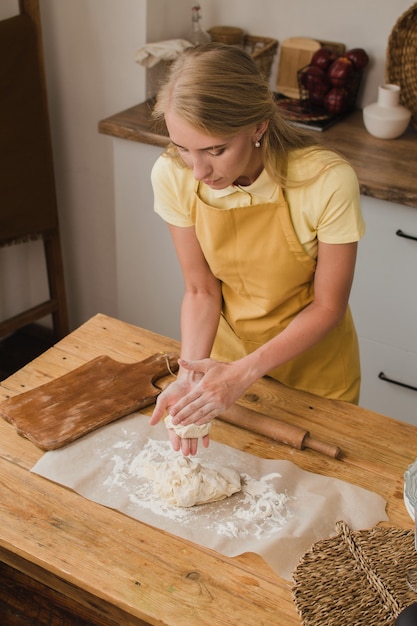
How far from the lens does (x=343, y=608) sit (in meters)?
0.99

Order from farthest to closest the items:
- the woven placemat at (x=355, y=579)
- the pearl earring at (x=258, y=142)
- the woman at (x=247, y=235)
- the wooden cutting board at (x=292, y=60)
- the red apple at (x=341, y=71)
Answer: the wooden cutting board at (x=292, y=60) → the red apple at (x=341, y=71) → the pearl earring at (x=258, y=142) → the woman at (x=247, y=235) → the woven placemat at (x=355, y=579)

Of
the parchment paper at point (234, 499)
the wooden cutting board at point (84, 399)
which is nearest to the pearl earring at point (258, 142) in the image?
the wooden cutting board at point (84, 399)

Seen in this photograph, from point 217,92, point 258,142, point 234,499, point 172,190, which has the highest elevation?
point 217,92

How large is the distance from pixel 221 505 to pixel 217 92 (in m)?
0.71

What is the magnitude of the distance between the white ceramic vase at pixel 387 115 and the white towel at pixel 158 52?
25.6 inches

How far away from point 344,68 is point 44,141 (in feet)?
3.47

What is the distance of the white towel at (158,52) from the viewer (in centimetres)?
234

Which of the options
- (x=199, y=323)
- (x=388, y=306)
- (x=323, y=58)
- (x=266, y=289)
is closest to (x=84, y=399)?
(x=199, y=323)

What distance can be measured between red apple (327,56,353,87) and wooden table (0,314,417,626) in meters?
1.33

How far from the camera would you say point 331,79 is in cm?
241

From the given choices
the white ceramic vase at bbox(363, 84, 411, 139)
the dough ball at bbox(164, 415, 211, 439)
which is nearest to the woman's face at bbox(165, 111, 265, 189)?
the dough ball at bbox(164, 415, 211, 439)

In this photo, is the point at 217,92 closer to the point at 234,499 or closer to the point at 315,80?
the point at 234,499

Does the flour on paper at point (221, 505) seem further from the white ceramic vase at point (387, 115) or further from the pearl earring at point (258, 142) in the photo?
the white ceramic vase at point (387, 115)

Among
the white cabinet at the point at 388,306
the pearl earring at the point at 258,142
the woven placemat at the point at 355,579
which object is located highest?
the pearl earring at the point at 258,142
